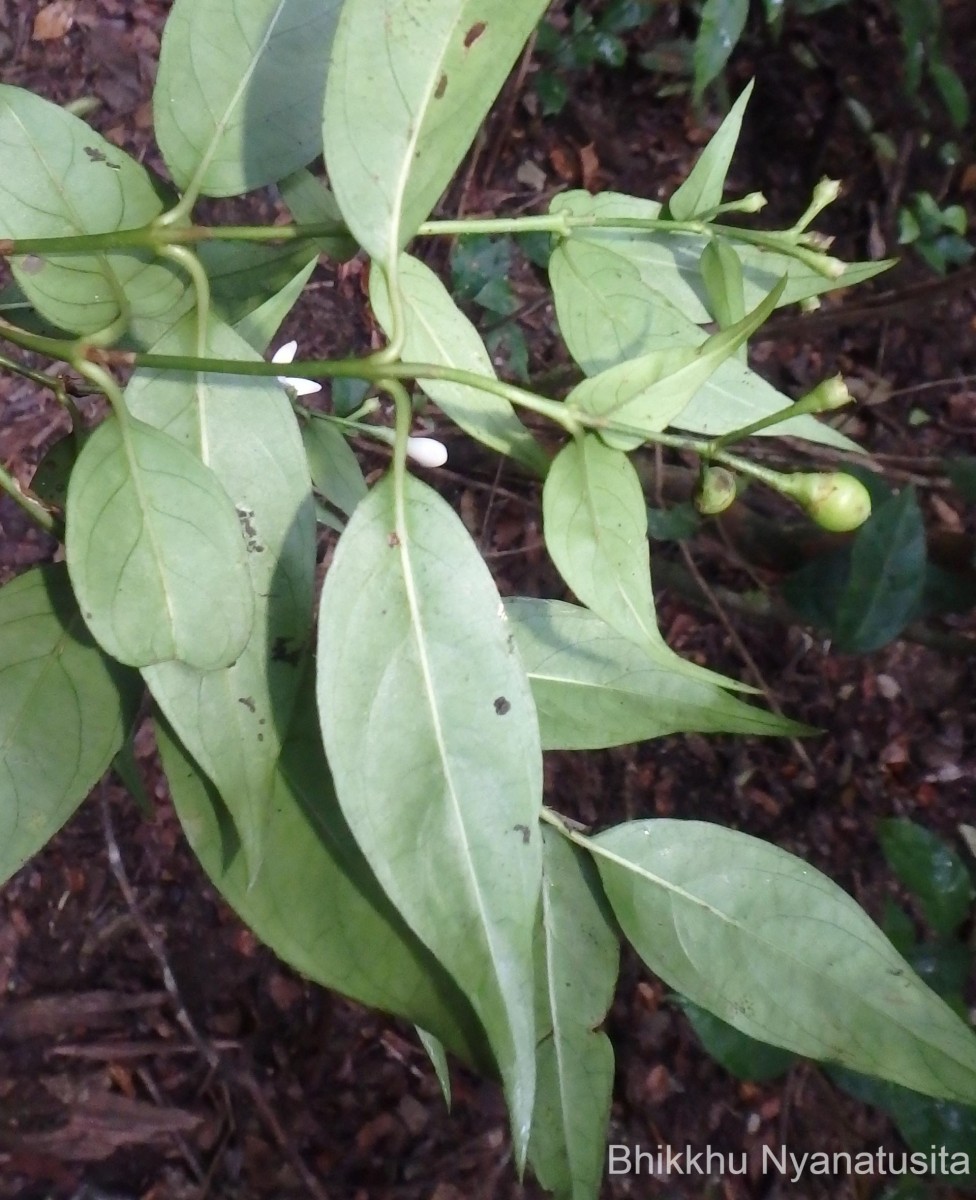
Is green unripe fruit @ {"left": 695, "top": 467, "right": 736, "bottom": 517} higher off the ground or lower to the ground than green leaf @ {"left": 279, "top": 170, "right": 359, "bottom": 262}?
lower

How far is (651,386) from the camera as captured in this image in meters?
0.48

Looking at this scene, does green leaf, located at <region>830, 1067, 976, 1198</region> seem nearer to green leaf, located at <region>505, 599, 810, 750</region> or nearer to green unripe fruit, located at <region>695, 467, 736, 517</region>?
green leaf, located at <region>505, 599, 810, 750</region>

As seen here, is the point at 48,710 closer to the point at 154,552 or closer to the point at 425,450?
the point at 154,552

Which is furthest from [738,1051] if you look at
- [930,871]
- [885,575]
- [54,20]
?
[54,20]

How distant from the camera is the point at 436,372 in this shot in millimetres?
485

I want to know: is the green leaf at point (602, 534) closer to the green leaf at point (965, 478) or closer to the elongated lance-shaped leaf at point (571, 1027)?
the elongated lance-shaped leaf at point (571, 1027)

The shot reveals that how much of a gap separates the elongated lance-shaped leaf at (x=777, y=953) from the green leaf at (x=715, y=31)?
1326 mm

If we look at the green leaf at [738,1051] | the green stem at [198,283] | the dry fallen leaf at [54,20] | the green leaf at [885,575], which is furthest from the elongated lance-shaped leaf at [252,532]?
the dry fallen leaf at [54,20]

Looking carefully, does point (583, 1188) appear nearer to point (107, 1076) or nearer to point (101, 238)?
point (101, 238)

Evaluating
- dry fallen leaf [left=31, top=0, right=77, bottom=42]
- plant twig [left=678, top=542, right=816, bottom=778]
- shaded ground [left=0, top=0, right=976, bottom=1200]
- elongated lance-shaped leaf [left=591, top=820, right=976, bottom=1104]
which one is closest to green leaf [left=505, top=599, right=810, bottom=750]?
elongated lance-shaped leaf [left=591, top=820, right=976, bottom=1104]

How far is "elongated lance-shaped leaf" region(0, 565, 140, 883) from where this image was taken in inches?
24.0

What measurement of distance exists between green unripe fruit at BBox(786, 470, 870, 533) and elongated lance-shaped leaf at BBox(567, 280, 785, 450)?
68 millimetres

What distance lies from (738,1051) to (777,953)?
2.58ft

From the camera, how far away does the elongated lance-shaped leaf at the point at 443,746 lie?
A: 1.60 ft
